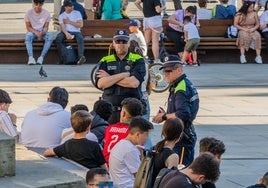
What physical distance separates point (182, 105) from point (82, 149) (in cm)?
156

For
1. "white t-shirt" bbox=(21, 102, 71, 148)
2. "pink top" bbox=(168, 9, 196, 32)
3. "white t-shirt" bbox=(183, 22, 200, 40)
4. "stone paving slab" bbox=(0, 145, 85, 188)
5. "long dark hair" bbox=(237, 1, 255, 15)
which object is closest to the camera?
"stone paving slab" bbox=(0, 145, 85, 188)

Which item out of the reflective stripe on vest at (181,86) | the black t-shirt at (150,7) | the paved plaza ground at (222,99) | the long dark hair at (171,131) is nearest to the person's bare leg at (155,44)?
the black t-shirt at (150,7)

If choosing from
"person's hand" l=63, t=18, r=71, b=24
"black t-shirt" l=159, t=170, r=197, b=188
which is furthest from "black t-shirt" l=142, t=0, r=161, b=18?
"black t-shirt" l=159, t=170, r=197, b=188

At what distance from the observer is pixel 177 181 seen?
7.62m

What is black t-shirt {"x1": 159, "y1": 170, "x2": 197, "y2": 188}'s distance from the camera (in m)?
7.58

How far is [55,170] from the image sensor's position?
310 inches

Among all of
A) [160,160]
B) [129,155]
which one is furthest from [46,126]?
[160,160]

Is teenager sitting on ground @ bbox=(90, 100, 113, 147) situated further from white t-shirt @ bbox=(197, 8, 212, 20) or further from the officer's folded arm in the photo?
white t-shirt @ bbox=(197, 8, 212, 20)

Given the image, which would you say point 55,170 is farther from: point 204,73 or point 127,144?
point 204,73

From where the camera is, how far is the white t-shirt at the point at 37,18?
80.4ft

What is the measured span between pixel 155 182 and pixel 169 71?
2.58m

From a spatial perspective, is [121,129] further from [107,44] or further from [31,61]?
[107,44]

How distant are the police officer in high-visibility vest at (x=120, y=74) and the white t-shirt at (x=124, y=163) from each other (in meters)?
2.48

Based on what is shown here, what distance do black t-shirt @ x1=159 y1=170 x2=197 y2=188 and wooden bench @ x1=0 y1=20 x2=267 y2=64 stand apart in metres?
17.1
